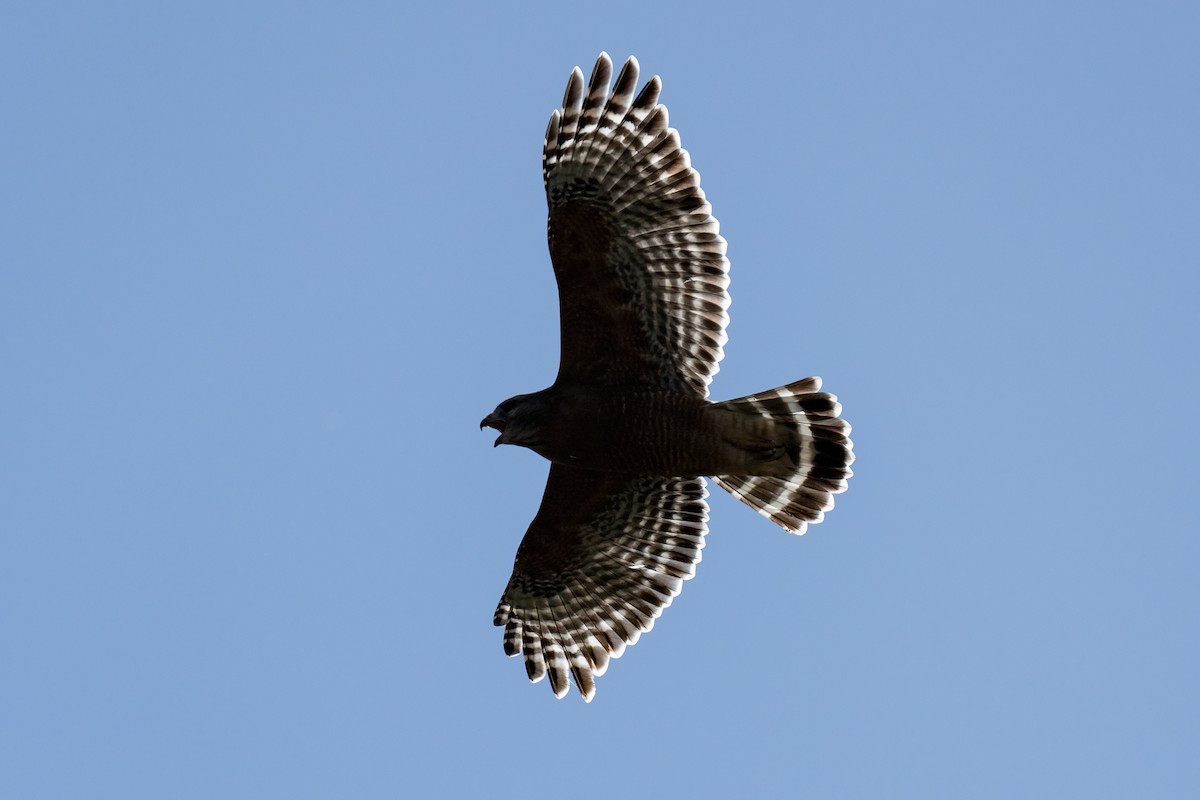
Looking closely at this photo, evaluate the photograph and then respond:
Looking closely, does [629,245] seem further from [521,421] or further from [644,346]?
[521,421]

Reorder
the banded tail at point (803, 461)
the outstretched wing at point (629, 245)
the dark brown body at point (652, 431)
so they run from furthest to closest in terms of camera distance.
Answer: the banded tail at point (803, 461)
the dark brown body at point (652, 431)
the outstretched wing at point (629, 245)

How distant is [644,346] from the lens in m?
11.9

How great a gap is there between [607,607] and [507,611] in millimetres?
829

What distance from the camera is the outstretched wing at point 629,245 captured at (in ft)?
37.7

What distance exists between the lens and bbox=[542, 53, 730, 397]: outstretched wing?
11500mm

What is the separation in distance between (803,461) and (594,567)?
2.00 meters

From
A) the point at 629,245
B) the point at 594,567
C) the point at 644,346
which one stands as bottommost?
the point at 594,567

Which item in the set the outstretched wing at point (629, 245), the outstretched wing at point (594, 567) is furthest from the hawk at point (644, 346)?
the outstretched wing at point (594, 567)

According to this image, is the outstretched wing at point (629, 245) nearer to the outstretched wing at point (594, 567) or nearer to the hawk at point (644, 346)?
the hawk at point (644, 346)

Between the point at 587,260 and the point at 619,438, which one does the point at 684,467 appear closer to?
the point at 619,438

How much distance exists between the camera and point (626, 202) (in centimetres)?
1158

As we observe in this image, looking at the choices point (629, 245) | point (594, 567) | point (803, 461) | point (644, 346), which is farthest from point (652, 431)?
point (594, 567)

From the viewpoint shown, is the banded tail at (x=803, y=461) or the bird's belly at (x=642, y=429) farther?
the banded tail at (x=803, y=461)

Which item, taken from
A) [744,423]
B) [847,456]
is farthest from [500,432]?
[847,456]
